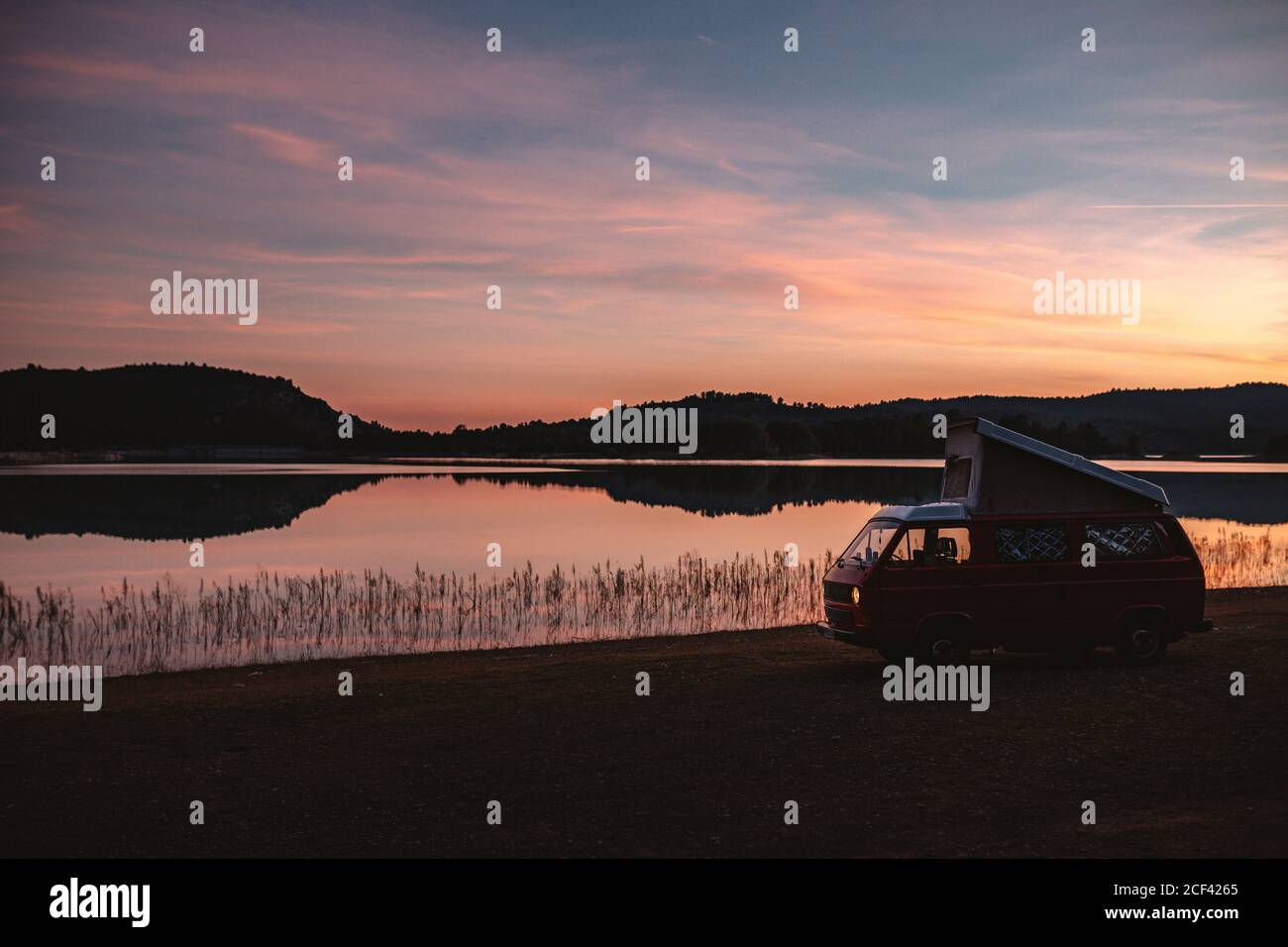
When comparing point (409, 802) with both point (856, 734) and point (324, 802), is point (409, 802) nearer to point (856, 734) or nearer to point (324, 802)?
point (324, 802)

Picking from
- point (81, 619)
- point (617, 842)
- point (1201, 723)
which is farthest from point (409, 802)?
point (81, 619)

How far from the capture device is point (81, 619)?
29625 mm

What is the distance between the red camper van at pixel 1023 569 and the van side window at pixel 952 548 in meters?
0.02

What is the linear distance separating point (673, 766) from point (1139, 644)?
9.34 metres

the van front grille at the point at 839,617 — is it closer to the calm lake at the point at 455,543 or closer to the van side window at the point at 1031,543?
the van side window at the point at 1031,543

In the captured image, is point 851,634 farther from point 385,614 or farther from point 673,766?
point 385,614

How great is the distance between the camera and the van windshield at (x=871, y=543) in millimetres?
16734

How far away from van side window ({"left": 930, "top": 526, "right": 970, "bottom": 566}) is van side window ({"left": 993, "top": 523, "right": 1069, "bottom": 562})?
18.2 inches

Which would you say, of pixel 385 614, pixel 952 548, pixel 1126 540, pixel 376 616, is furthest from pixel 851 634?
pixel 385 614

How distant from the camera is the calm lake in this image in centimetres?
2966

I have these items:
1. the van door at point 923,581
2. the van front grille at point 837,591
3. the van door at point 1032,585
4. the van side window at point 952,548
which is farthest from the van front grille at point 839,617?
the van door at point 1032,585
